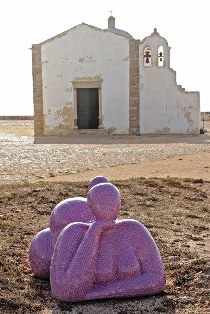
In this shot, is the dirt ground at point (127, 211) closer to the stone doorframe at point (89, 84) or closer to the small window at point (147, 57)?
the stone doorframe at point (89, 84)

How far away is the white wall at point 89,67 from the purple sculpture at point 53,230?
22.3m

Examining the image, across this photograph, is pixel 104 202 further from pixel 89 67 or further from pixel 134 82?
pixel 89 67

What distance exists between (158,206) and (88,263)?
4.16 m

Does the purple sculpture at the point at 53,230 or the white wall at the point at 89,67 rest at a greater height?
the white wall at the point at 89,67

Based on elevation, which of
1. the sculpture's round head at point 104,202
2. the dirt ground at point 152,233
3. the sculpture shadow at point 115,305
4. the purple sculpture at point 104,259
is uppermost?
the sculpture's round head at point 104,202

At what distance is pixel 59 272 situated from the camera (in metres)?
4.62

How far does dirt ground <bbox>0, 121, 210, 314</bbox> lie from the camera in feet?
15.3

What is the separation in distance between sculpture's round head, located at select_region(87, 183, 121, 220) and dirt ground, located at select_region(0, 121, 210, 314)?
2.18 feet

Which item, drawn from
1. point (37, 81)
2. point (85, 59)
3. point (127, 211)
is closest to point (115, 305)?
point (127, 211)

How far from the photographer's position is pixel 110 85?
1082 inches

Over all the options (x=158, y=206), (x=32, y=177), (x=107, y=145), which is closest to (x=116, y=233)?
(x=158, y=206)

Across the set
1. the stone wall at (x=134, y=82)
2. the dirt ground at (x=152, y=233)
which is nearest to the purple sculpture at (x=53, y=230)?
the dirt ground at (x=152, y=233)

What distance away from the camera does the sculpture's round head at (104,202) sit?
4652 mm

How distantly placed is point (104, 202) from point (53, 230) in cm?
82
